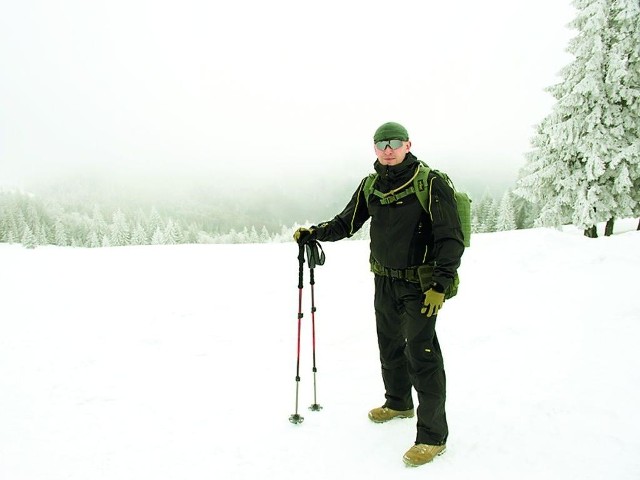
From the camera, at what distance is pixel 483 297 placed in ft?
30.0

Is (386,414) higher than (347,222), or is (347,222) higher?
(347,222)

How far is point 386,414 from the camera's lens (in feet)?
16.7

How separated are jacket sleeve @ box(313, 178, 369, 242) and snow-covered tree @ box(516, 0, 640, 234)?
1614 centimetres

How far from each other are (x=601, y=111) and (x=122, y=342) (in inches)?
786

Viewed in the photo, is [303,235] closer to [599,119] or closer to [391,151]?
[391,151]

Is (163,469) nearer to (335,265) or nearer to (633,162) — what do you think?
(335,265)

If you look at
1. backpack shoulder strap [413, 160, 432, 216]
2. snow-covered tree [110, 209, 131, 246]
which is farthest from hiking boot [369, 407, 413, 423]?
snow-covered tree [110, 209, 131, 246]

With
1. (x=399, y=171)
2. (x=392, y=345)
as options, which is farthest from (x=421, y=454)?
(x=399, y=171)

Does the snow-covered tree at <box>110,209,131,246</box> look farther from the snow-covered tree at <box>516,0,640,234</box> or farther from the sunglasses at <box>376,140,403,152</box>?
the sunglasses at <box>376,140,403,152</box>

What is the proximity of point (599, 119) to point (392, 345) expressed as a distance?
1772cm

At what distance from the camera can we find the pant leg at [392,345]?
4.74 meters

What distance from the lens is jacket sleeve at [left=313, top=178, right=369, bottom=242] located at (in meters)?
Answer: 5.11

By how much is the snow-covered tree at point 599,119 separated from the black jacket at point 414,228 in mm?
16434

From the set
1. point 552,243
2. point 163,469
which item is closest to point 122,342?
point 163,469
